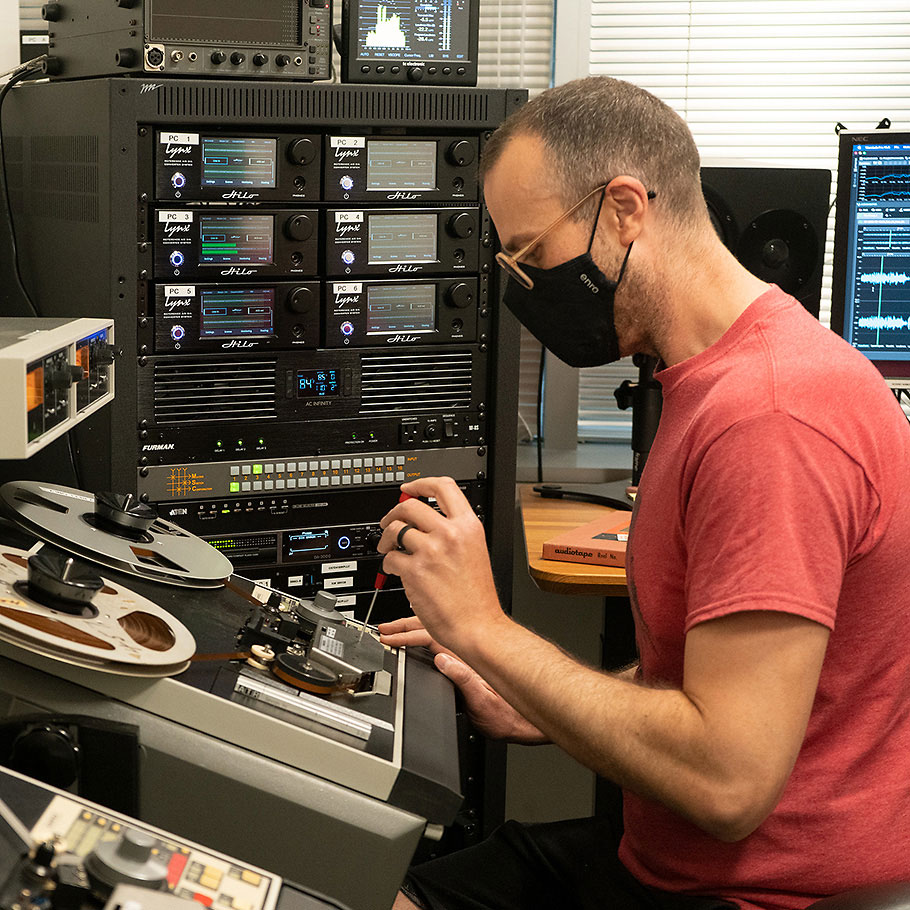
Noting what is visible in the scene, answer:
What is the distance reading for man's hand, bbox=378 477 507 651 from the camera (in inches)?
45.7

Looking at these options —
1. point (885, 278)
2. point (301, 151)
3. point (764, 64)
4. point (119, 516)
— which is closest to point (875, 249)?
point (885, 278)

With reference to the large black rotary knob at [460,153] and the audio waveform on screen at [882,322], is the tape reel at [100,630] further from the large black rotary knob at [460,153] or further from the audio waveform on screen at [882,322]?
the audio waveform on screen at [882,322]

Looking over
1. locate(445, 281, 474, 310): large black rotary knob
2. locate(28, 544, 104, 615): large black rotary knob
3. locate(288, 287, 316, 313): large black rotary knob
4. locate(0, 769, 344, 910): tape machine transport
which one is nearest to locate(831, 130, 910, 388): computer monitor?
locate(445, 281, 474, 310): large black rotary knob

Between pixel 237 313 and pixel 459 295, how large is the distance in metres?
0.38

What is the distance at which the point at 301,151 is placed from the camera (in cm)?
184

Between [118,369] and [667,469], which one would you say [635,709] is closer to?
[667,469]

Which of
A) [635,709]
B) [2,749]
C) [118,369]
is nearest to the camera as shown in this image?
[2,749]

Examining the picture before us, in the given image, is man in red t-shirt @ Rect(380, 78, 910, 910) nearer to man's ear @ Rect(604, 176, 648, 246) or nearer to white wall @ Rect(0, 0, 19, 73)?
man's ear @ Rect(604, 176, 648, 246)

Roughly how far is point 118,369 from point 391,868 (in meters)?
1.05

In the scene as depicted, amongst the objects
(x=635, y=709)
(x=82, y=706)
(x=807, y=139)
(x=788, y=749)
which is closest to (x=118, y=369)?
(x=82, y=706)

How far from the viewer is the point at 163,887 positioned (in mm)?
769

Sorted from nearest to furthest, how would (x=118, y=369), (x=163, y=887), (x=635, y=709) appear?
(x=163, y=887) → (x=635, y=709) → (x=118, y=369)

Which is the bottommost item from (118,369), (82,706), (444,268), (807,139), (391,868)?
(391,868)

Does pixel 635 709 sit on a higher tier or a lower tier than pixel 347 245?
lower
